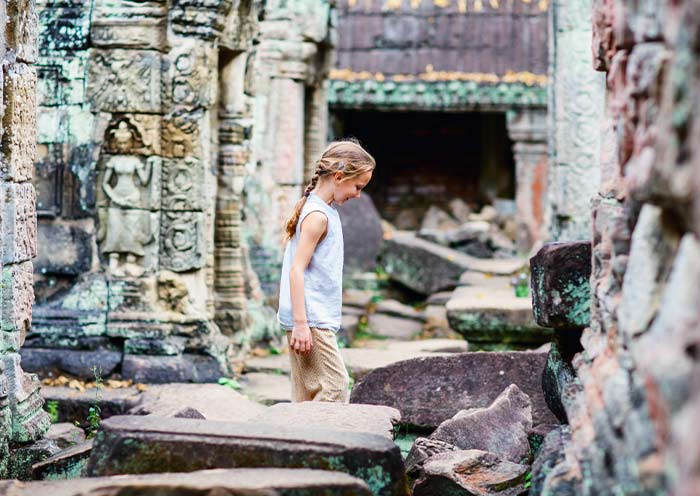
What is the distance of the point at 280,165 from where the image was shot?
36.3ft

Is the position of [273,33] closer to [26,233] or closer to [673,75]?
[26,233]

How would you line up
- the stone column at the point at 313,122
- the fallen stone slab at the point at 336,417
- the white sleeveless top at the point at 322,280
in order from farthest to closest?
the stone column at the point at 313,122
the white sleeveless top at the point at 322,280
the fallen stone slab at the point at 336,417

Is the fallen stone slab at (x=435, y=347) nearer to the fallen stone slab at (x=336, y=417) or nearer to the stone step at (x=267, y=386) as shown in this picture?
the stone step at (x=267, y=386)

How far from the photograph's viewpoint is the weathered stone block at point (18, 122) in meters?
4.70

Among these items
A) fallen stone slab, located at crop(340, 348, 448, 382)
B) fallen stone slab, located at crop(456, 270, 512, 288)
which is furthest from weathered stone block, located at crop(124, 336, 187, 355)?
fallen stone slab, located at crop(456, 270, 512, 288)

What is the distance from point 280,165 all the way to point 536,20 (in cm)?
819

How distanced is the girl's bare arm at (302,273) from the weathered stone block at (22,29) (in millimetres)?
1474

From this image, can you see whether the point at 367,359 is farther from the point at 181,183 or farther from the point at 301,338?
the point at 301,338

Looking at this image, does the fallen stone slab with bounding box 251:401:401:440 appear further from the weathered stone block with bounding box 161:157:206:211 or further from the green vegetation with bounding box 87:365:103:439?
the weathered stone block with bounding box 161:157:206:211

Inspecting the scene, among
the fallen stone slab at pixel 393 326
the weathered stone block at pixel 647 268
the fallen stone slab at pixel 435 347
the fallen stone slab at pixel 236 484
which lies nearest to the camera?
the weathered stone block at pixel 647 268

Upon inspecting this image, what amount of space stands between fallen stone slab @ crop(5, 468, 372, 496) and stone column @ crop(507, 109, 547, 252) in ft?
45.6

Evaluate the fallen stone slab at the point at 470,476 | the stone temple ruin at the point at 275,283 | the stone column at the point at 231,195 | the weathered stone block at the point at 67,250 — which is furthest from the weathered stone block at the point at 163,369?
the fallen stone slab at the point at 470,476

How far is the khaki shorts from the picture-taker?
15.4 feet

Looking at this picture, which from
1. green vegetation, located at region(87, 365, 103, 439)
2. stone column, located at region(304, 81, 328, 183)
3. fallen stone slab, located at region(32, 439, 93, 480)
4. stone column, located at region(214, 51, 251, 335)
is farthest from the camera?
stone column, located at region(304, 81, 328, 183)
